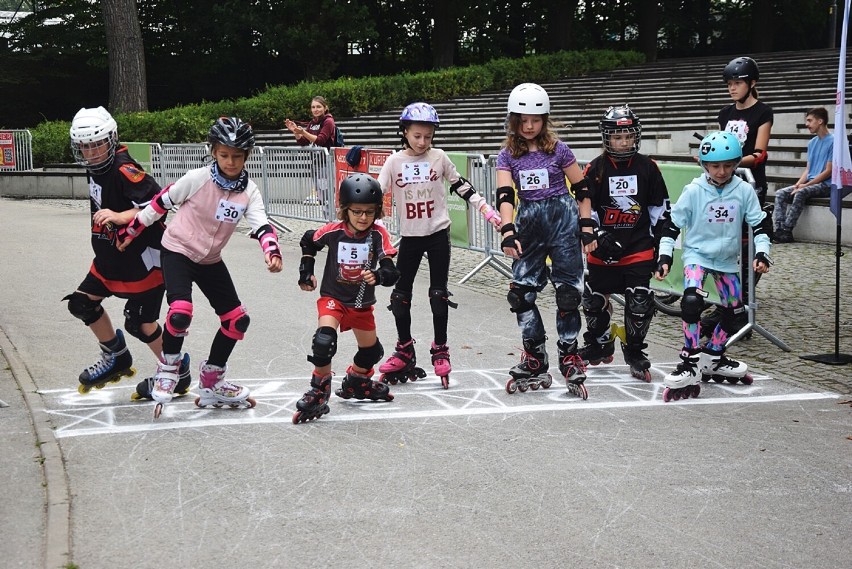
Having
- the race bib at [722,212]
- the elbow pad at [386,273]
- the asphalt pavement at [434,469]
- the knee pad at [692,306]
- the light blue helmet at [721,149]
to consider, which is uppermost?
the light blue helmet at [721,149]

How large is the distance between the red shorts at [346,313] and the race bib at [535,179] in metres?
1.42

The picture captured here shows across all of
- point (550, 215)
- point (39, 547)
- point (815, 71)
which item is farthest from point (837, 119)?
point (815, 71)

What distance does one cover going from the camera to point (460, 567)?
14.0 ft

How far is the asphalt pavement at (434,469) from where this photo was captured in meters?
4.46

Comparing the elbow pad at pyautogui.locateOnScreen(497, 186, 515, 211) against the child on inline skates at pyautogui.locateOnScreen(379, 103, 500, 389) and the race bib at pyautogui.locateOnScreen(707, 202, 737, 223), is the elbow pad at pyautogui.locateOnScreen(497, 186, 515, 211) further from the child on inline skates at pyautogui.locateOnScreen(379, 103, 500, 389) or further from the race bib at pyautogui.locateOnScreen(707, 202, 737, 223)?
the race bib at pyautogui.locateOnScreen(707, 202, 737, 223)

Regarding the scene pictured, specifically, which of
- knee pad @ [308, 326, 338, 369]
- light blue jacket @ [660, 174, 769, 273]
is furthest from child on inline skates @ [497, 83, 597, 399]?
knee pad @ [308, 326, 338, 369]

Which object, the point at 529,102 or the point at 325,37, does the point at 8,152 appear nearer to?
the point at 325,37

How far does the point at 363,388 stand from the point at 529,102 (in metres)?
2.16

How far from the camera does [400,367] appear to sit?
7504 millimetres

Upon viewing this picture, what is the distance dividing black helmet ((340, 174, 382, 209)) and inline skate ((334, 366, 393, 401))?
117 cm

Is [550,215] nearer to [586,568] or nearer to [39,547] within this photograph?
[586,568]

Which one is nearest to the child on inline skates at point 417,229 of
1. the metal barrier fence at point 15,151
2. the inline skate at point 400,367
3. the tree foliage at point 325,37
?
the inline skate at point 400,367

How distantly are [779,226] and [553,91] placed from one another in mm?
17816

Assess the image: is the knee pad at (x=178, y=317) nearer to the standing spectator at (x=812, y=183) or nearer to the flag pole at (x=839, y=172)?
the flag pole at (x=839, y=172)
